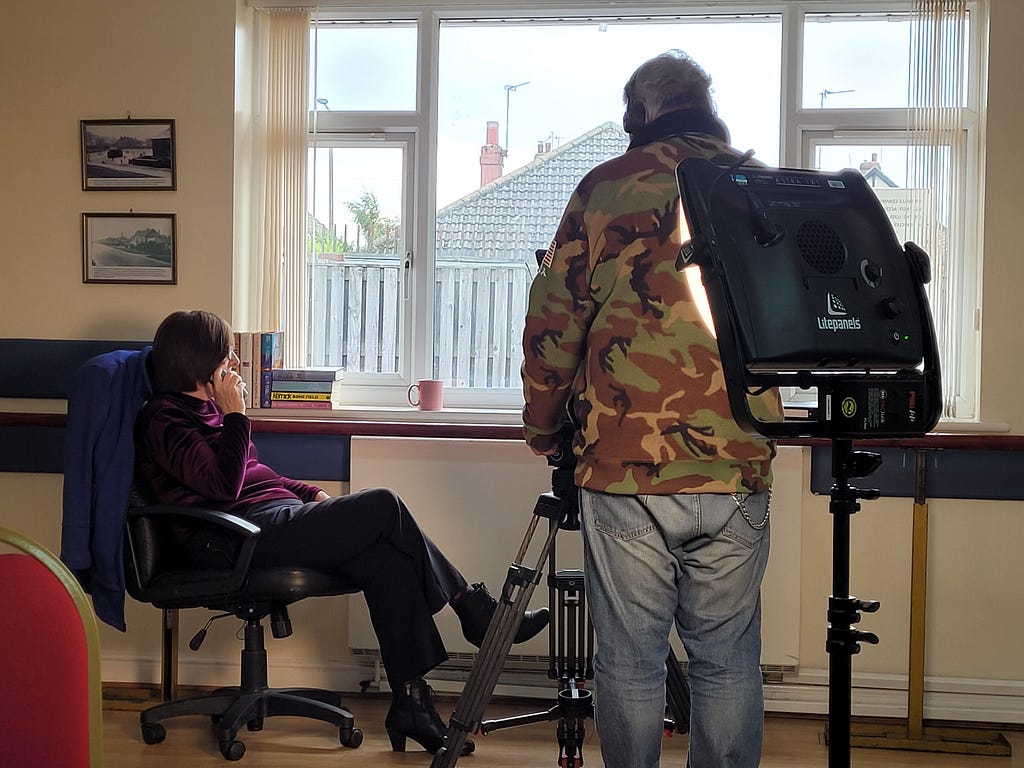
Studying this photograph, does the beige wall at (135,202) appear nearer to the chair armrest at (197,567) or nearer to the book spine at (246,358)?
the book spine at (246,358)

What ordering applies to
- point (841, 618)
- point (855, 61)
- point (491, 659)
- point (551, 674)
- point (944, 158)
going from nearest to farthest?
Answer: point (841, 618) → point (491, 659) → point (551, 674) → point (944, 158) → point (855, 61)

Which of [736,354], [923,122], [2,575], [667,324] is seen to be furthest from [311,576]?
[923,122]

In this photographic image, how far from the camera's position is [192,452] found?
2.76m

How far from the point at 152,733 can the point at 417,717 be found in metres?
0.76

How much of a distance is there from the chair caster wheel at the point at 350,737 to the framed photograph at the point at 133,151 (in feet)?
5.84

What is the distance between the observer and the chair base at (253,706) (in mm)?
2916

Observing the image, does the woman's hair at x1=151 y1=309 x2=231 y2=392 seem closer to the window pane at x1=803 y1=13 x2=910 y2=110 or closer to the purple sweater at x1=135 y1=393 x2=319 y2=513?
the purple sweater at x1=135 y1=393 x2=319 y2=513

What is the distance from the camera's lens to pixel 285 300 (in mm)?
3570

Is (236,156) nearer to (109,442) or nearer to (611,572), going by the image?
(109,442)

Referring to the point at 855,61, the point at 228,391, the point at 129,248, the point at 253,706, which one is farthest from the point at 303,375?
the point at 855,61

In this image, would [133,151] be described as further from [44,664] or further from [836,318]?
[836,318]

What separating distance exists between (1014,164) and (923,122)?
0.97 feet

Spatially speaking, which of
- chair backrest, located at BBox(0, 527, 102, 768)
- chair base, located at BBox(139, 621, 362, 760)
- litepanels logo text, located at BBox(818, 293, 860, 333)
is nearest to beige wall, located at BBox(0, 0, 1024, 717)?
chair base, located at BBox(139, 621, 362, 760)

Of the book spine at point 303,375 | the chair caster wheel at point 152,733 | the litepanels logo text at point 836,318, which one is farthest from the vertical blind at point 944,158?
the chair caster wheel at point 152,733
